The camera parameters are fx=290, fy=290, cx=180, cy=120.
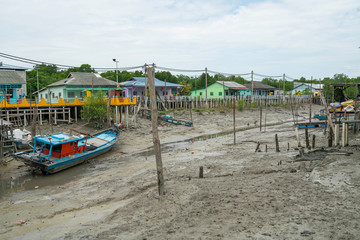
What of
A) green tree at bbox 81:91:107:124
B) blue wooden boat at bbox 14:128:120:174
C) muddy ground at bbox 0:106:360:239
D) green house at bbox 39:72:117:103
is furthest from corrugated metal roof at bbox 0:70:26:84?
muddy ground at bbox 0:106:360:239

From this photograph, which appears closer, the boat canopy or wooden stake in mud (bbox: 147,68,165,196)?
wooden stake in mud (bbox: 147,68,165,196)

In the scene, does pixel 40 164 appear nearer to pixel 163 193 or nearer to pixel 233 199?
pixel 163 193

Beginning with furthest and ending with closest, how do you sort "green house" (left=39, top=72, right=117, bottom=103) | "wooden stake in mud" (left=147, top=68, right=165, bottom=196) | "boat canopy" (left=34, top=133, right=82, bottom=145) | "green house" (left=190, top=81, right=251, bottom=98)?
1. "green house" (left=190, top=81, right=251, bottom=98)
2. "green house" (left=39, top=72, right=117, bottom=103)
3. "boat canopy" (left=34, top=133, right=82, bottom=145)
4. "wooden stake in mud" (left=147, top=68, right=165, bottom=196)

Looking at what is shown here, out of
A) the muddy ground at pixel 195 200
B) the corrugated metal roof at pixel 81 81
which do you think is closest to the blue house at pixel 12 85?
the corrugated metal roof at pixel 81 81

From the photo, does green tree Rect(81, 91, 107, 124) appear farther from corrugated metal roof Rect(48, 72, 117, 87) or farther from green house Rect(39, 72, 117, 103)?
corrugated metal roof Rect(48, 72, 117, 87)

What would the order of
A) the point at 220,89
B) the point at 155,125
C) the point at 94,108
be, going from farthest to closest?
the point at 220,89 < the point at 94,108 < the point at 155,125

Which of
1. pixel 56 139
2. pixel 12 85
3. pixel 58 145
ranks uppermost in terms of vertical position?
pixel 12 85

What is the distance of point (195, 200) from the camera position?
973cm

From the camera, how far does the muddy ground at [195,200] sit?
752 centimetres

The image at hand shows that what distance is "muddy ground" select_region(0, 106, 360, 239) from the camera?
296 inches

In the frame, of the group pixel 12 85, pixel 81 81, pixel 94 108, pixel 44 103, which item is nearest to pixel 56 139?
pixel 94 108

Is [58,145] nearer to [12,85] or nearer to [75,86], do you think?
[12,85]

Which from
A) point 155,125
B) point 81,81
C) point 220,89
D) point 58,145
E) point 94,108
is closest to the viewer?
point 155,125

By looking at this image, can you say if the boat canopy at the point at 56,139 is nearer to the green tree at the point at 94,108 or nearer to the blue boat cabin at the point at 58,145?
the blue boat cabin at the point at 58,145
